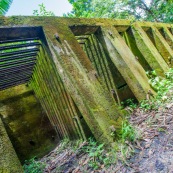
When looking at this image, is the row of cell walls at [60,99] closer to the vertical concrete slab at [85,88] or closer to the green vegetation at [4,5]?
the vertical concrete slab at [85,88]

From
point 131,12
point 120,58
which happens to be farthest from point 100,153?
point 131,12

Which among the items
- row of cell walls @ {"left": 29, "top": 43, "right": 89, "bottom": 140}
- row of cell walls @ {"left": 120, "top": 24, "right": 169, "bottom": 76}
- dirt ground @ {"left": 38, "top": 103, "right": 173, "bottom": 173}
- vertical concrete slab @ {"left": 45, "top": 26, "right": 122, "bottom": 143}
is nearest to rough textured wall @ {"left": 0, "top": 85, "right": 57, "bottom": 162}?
row of cell walls @ {"left": 29, "top": 43, "right": 89, "bottom": 140}

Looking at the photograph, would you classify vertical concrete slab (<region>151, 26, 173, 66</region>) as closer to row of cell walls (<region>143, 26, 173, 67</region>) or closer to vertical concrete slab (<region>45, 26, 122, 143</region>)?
row of cell walls (<region>143, 26, 173, 67</region>)

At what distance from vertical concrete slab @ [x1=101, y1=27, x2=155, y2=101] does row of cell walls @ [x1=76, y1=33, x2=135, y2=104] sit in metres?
0.28

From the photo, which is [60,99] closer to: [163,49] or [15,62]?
[15,62]

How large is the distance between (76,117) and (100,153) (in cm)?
154

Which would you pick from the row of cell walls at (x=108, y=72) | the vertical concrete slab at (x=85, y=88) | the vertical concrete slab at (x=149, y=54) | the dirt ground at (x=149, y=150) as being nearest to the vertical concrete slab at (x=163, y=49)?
the vertical concrete slab at (x=149, y=54)

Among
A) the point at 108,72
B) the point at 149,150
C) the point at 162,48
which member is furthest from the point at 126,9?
the point at 149,150

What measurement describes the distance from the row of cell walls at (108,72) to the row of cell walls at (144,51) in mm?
884

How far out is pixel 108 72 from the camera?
4.46m

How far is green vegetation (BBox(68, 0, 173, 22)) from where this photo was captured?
1177 centimetres

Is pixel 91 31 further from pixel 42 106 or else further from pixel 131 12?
pixel 131 12

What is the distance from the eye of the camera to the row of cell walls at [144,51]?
486cm

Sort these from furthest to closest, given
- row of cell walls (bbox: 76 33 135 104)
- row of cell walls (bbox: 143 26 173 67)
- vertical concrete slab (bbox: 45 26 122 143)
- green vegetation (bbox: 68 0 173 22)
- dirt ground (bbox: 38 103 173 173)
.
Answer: green vegetation (bbox: 68 0 173 22) → row of cell walls (bbox: 143 26 173 67) → row of cell walls (bbox: 76 33 135 104) → vertical concrete slab (bbox: 45 26 122 143) → dirt ground (bbox: 38 103 173 173)
